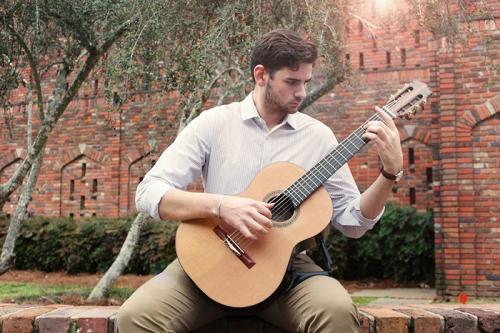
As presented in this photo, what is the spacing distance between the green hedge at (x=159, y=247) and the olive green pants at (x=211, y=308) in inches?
261

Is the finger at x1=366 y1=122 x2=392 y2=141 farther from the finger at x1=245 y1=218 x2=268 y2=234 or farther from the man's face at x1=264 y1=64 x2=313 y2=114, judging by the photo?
the finger at x1=245 y1=218 x2=268 y2=234

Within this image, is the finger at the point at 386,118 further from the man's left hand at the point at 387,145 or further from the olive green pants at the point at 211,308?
the olive green pants at the point at 211,308

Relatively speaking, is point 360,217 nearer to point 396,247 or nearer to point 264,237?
point 264,237

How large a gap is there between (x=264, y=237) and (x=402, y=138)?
830 centimetres

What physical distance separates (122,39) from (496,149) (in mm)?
5172

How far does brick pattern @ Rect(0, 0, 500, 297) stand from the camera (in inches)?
306

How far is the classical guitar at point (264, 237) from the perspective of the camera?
2.05 metres

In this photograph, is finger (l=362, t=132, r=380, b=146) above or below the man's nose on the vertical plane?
below

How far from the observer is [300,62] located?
2389mm

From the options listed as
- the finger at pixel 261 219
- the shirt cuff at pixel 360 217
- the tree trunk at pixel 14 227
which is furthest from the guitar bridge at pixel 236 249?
the tree trunk at pixel 14 227

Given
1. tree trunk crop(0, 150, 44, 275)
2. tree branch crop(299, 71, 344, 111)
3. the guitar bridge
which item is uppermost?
tree branch crop(299, 71, 344, 111)

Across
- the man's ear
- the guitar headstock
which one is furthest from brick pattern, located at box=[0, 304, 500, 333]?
the man's ear

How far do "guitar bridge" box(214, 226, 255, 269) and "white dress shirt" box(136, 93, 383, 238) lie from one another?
0.26m

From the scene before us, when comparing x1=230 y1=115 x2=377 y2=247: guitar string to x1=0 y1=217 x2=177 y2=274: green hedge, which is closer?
x1=230 y1=115 x2=377 y2=247: guitar string
